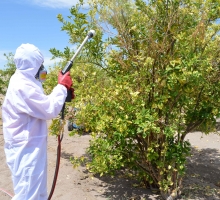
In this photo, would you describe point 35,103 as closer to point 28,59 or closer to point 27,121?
point 27,121

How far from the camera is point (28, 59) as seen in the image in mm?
2736

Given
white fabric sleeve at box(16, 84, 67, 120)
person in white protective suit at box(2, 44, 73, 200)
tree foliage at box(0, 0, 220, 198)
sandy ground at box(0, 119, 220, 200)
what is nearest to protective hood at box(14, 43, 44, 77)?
person in white protective suit at box(2, 44, 73, 200)

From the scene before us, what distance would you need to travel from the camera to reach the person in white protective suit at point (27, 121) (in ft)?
8.80

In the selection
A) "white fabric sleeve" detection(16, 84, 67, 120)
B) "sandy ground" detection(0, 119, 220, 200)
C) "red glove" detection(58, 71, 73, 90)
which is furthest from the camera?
"sandy ground" detection(0, 119, 220, 200)

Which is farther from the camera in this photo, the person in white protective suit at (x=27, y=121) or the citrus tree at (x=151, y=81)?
the citrus tree at (x=151, y=81)

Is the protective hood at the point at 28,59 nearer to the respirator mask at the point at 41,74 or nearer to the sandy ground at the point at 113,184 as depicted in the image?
the respirator mask at the point at 41,74

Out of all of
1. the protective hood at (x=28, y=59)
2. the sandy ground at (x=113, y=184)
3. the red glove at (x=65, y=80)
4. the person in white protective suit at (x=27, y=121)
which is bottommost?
the sandy ground at (x=113, y=184)

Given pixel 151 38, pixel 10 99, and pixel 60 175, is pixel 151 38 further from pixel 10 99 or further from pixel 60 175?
pixel 60 175

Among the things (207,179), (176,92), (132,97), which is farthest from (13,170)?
(207,179)

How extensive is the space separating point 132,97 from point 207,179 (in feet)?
8.80

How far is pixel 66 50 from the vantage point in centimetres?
439

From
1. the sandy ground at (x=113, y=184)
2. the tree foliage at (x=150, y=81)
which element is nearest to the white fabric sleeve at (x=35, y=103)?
the tree foliage at (x=150, y=81)

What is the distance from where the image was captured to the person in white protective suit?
2.68 m

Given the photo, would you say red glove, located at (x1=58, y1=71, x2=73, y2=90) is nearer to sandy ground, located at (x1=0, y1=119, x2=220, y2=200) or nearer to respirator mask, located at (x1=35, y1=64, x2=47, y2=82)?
respirator mask, located at (x1=35, y1=64, x2=47, y2=82)
